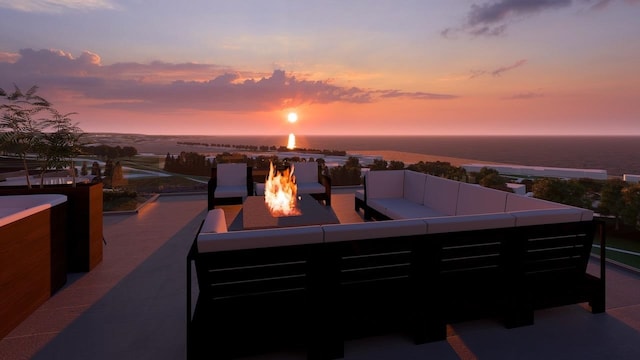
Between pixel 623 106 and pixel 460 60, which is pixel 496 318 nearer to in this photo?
pixel 460 60

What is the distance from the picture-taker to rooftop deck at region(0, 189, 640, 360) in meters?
2.27

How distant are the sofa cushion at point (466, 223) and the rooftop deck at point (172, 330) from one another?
83 cm

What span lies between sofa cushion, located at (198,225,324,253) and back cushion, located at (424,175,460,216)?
3.05m

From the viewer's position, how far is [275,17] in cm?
837

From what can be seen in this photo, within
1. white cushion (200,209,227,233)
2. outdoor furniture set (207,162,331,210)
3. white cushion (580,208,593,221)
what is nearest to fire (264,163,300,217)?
outdoor furniture set (207,162,331,210)

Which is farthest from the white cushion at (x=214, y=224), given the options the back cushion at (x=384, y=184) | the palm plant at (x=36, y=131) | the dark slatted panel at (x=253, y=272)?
the back cushion at (x=384, y=184)

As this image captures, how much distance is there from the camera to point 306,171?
24.6 ft

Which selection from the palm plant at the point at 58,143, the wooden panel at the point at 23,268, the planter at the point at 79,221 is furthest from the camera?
the palm plant at the point at 58,143

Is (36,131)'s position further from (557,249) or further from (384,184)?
(557,249)

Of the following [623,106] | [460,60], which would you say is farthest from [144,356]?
[623,106]

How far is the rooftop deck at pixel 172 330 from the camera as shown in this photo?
2273 millimetres

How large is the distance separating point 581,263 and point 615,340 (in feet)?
1.94

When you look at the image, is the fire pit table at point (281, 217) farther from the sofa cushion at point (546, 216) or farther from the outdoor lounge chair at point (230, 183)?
the sofa cushion at point (546, 216)

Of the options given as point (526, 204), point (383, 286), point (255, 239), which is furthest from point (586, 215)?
point (255, 239)
